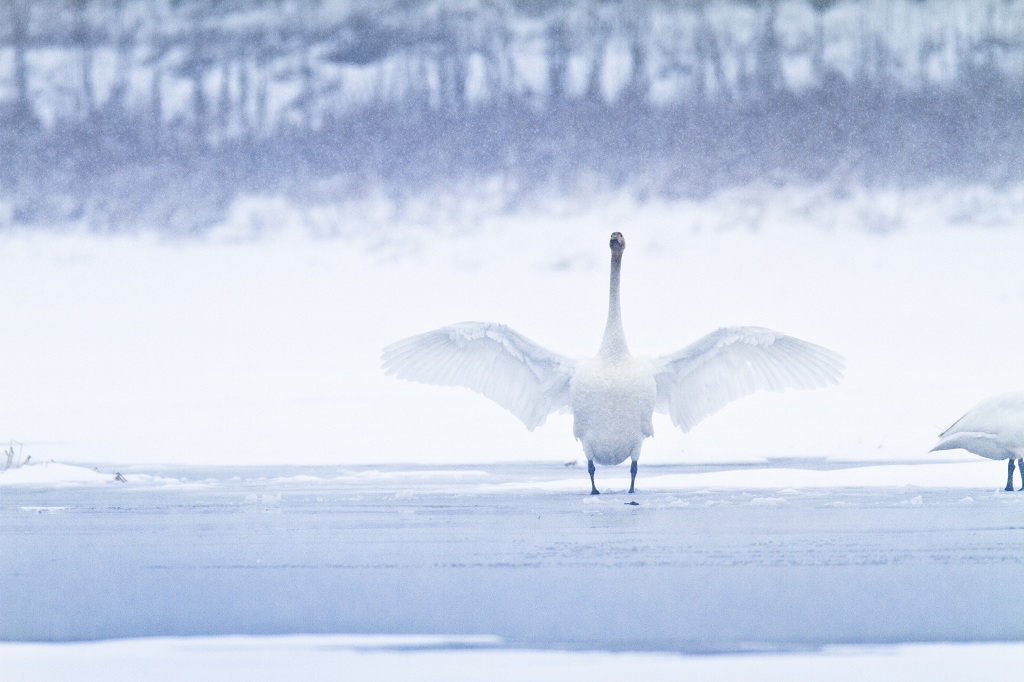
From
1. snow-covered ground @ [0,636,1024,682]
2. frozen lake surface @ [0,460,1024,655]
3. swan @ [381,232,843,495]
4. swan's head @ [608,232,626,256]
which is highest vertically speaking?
swan's head @ [608,232,626,256]

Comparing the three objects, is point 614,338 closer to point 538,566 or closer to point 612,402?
point 612,402

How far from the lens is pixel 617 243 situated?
775 centimetres

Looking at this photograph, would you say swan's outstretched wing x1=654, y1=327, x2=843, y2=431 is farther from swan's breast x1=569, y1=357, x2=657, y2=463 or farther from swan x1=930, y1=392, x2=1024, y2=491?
swan x1=930, y1=392, x2=1024, y2=491

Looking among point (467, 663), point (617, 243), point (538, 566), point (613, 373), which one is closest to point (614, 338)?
point (613, 373)

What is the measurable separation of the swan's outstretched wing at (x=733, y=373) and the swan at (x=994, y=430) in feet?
3.17

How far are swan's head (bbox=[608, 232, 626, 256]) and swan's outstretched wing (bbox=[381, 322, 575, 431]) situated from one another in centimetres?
79

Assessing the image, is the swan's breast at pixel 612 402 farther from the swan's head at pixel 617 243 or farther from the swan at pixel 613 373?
the swan's head at pixel 617 243

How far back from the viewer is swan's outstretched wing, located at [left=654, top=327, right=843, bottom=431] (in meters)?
7.46

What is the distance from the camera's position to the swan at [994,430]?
6.63 meters

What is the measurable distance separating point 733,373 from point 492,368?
1490 mm

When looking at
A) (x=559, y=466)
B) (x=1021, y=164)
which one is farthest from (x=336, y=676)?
(x=1021, y=164)

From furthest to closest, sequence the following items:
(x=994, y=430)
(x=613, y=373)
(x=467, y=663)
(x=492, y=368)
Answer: (x=492, y=368)
(x=613, y=373)
(x=994, y=430)
(x=467, y=663)

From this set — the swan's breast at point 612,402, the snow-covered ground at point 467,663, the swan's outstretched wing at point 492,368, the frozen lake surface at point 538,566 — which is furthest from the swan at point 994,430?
the snow-covered ground at point 467,663

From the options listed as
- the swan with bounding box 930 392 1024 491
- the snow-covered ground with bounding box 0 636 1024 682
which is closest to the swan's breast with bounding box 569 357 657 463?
the swan with bounding box 930 392 1024 491
